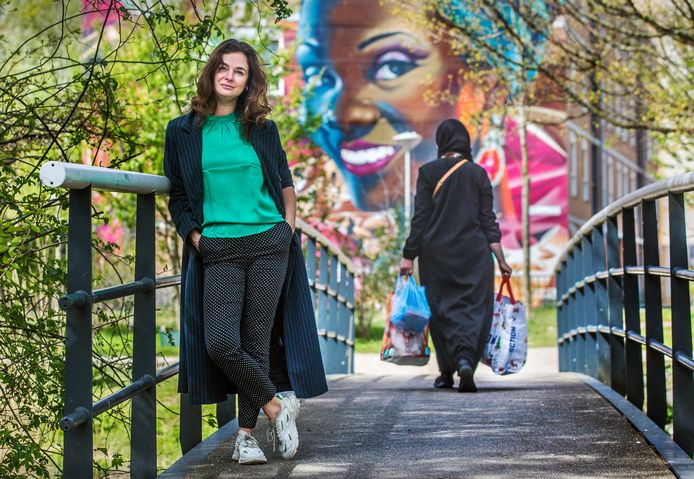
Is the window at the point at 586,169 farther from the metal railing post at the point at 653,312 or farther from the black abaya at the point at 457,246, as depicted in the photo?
the metal railing post at the point at 653,312

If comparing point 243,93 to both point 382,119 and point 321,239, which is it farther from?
point 382,119

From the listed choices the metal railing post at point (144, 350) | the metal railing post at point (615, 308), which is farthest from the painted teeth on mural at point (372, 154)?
the metal railing post at point (144, 350)

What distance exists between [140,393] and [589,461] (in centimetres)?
164

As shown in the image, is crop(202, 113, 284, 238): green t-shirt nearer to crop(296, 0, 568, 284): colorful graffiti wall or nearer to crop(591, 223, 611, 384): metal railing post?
crop(591, 223, 611, 384): metal railing post

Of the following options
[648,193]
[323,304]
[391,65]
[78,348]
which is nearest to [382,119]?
[391,65]

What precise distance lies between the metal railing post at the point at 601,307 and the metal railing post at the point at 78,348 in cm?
444

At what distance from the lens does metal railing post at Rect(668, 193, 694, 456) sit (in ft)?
16.1

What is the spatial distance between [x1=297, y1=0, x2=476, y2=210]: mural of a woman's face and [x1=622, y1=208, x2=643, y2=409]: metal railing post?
1071 inches

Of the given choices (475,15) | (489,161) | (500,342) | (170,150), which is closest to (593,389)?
(500,342)

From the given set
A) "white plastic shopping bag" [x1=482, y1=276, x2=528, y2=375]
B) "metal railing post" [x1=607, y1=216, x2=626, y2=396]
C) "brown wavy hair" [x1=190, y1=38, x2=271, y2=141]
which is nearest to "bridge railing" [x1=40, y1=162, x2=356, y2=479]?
"brown wavy hair" [x1=190, y1=38, x2=271, y2=141]

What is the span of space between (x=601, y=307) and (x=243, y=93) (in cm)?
368

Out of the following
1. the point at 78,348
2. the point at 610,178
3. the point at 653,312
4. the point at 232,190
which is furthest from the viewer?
the point at 610,178

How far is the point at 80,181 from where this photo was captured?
3.63 m

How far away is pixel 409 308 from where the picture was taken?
785 centimetres
